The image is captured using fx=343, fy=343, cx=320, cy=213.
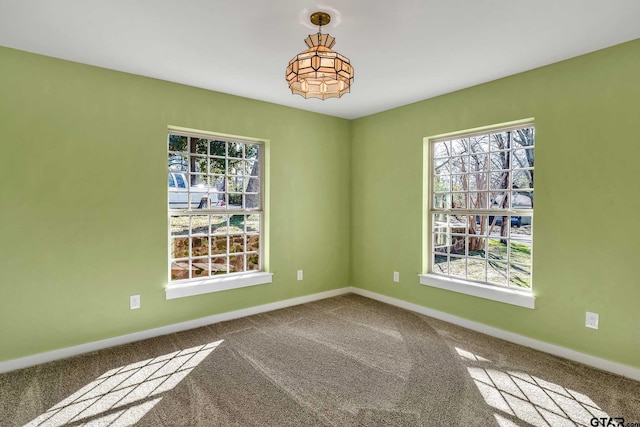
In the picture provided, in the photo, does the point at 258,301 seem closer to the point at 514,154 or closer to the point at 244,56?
the point at 244,56

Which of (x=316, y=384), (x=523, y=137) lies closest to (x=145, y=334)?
(x=316, y=384)

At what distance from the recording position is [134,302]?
3.12m

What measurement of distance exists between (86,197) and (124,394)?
5.24 feet

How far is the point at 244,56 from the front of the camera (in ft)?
8.89

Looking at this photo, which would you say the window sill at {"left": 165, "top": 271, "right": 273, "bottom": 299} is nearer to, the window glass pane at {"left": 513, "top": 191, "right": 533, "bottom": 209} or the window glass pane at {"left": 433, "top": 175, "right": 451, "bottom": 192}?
the window glass pane at {"left": 433, "top": 175, "right": 451, "bottom": 192}

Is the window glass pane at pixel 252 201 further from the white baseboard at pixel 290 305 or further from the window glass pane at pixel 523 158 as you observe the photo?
the window glass pane at pixel 523 158

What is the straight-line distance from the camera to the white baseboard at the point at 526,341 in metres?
2.54

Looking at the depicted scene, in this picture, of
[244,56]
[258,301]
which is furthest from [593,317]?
[244,56]

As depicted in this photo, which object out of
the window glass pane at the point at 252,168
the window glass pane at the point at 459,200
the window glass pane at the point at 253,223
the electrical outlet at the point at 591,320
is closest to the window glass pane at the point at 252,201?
the window glass pane at the point at 253,223

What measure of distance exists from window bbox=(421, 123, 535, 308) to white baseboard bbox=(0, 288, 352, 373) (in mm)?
1677

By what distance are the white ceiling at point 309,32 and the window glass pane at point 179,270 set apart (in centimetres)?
180

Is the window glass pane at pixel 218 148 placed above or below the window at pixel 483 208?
above

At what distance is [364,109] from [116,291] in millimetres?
3286

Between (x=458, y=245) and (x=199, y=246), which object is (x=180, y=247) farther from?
(x=458, y=245)
